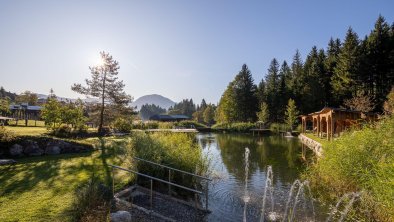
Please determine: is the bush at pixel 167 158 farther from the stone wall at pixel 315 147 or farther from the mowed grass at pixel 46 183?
the stone wall at pixel 315 147

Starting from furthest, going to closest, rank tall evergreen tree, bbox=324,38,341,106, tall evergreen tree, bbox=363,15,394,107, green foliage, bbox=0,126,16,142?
tall evergreen tree, bbox=324,38,341,106 → tall evergreen tree, bbox=363,15,394,107 → green foliage, bbox=0,126,16,142

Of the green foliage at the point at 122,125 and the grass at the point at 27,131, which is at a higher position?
the green foliage at the point at 122,125

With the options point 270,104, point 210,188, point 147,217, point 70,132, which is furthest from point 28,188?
point 270,104

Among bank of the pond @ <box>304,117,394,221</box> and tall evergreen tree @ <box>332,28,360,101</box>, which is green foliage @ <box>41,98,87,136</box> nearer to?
bank of the pond @ <box>304,117,394,221</box>

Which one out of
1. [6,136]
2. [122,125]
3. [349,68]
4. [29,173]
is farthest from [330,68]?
[29,173]

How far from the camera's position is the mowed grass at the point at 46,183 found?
626cm

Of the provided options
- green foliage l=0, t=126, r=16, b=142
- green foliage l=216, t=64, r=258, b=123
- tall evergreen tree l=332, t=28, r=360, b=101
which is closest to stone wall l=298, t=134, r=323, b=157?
green foliage l=0, t=126, r=16, b=142

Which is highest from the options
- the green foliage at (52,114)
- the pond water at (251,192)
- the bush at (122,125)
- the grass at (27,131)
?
the green foliage at (52,114)

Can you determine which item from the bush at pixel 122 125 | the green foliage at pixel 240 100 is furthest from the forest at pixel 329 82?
the bush at pixel 122 125

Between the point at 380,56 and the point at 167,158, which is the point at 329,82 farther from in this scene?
the point at 167,158

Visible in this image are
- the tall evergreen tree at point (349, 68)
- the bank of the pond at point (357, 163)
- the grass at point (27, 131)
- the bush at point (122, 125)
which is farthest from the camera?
the tall evergreen tree at point (349, 68)

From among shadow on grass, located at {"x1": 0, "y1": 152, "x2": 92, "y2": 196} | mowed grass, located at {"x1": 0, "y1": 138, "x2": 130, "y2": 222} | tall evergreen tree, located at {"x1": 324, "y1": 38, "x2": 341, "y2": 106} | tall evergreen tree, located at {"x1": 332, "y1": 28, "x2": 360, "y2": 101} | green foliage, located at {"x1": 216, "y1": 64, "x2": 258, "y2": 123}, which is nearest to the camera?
mowed grass, located at {"x1": 0, "y1": 138, "x2": 130, "y2": 222}

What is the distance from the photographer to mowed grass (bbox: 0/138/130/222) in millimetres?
6258

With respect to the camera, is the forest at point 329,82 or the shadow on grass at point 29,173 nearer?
the shadow on grass at point 29,173
